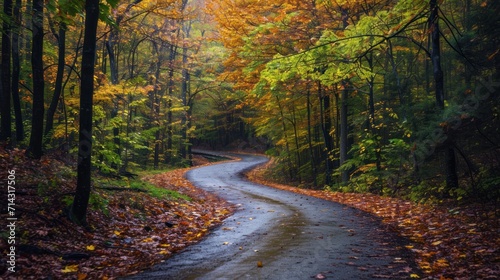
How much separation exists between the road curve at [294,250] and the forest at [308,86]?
287cm

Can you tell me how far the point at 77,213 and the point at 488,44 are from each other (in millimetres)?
11917

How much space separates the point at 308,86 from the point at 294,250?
12.7 metres

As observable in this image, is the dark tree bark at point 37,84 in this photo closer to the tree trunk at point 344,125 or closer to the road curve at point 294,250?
the road curve at point 294,250

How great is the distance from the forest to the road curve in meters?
2.87

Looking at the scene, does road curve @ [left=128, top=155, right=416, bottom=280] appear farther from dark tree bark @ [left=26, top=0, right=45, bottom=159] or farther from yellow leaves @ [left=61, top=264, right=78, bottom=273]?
dark tree bark @ [left=26, top=0, right=45, bottom=159]

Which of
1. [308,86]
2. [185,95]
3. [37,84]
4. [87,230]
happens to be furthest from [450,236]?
[185,95]

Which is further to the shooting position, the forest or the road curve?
the forest

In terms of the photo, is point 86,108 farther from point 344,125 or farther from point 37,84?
point 344,125

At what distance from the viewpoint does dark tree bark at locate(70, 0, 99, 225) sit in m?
7.73

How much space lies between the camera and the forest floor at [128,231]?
5996 mm

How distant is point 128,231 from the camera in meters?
8.80

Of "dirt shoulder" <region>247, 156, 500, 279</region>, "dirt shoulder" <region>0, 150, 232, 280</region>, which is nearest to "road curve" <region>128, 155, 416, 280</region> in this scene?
"dirt shoulder" <region>247, 156, 500, 279</region>

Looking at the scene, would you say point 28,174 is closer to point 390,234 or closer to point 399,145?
point 390,234

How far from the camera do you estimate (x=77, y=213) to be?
8.07 m
